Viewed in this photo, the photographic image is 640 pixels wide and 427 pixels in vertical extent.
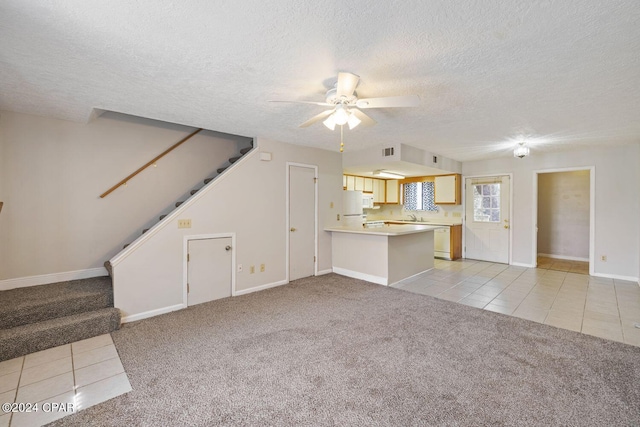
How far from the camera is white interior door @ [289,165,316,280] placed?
4910mm

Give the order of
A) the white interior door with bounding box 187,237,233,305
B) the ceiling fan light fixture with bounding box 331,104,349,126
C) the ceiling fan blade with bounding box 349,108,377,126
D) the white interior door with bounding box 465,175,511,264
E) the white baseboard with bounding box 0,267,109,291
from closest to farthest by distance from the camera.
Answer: the ceiling fan light fixture with bounding box 331,104,349,126 < the ceiling fan blade with bounding box 349,108,377,126 < the white baseboard with bounding box 0,267,109,291 < the white interior door with bounding box 187,237,233,305 < the white interior door with bounding box 465,175,511,264

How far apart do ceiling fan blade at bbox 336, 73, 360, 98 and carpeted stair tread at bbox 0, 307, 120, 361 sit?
131 inches

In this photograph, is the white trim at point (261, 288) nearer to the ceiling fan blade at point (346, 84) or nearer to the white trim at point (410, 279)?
the white trim at point (410, 279)

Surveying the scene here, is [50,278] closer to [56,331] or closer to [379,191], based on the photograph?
[56,331]

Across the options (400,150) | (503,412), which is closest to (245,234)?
(400,150)

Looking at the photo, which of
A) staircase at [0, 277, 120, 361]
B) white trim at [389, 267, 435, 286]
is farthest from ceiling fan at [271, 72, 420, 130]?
staircase at [0, 277, 120, 361]

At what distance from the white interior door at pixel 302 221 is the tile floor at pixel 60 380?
2.82 metres

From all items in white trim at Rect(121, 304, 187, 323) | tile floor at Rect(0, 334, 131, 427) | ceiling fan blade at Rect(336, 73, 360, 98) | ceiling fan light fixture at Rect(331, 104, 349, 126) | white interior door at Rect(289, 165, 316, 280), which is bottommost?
tile floor at Rect(0, 334, 131, 427)

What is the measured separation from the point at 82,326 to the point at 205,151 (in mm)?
3018

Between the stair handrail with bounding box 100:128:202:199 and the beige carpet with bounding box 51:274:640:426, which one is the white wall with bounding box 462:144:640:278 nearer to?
the beige carpet with bounding box 51:274:640:426

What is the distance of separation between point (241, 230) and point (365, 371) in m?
2.74

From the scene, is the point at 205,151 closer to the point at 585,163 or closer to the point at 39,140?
the point at 39,140

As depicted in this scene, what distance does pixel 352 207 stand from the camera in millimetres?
6734

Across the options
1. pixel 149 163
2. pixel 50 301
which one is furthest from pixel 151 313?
pixel 149 163
